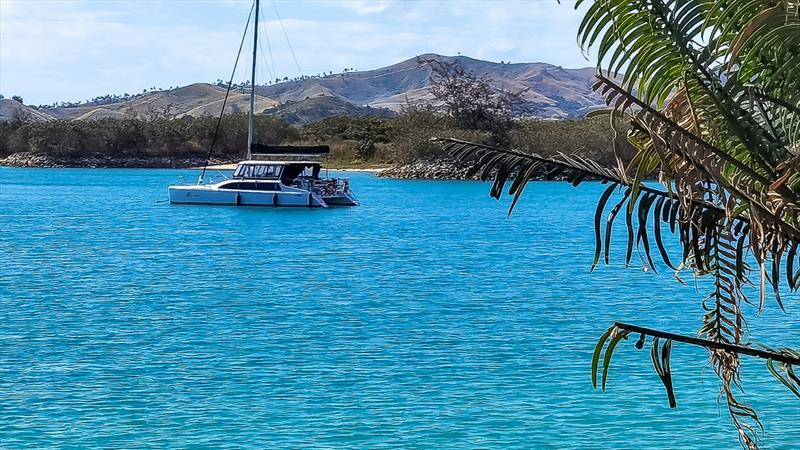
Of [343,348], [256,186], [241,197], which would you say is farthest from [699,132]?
[241,197]

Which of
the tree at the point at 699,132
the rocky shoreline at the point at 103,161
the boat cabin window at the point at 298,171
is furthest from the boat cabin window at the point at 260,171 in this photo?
the rocky shoreline at the point at 103,161

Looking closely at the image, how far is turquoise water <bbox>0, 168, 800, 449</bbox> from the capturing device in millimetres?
12789

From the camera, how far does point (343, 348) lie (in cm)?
1780

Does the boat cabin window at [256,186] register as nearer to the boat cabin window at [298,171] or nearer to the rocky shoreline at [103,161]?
the boat cabin window at [298,171]

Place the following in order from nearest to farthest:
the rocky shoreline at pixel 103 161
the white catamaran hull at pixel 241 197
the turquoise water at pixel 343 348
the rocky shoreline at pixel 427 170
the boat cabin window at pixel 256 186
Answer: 1. the turquoise water at pixel 343 348
2. the boat cabin window at pixel 256 186
3. the white catamaran hull at pixel 241 197
4. the rocky shoreline at pixel 427 170
5. the rocky shoreline at pixel 103 161

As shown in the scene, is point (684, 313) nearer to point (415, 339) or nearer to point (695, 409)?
point (415, 339)

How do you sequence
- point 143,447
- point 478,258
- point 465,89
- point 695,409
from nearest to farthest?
point 143,447, point 695,409, point 478,258, point 465,89

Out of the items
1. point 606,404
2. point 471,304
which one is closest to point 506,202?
point 471,304

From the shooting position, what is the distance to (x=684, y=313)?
2219 cm

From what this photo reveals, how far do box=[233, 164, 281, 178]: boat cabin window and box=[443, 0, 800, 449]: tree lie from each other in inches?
1709

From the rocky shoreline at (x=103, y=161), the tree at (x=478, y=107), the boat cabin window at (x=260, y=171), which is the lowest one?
the rocky shoreline at (x=103, y=161)

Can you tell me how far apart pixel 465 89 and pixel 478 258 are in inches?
2173

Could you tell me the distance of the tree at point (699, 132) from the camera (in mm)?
5094

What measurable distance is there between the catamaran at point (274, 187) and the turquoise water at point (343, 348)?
10.3 metres
